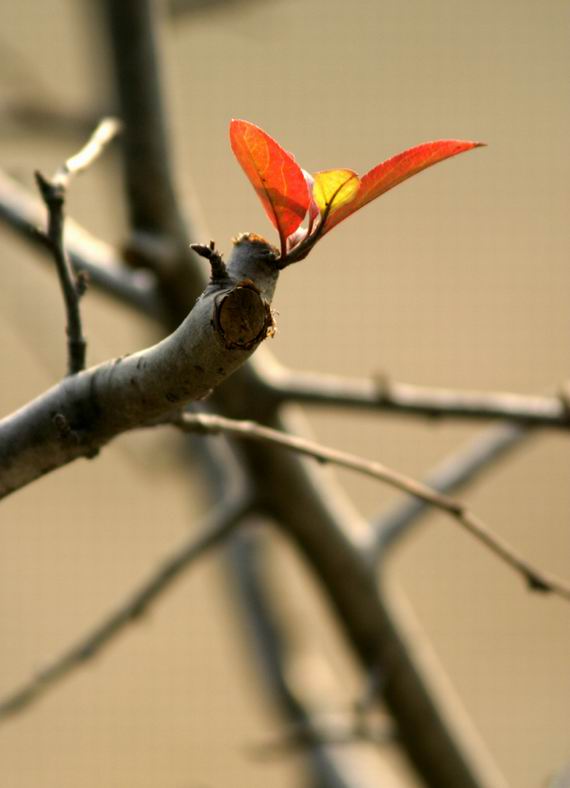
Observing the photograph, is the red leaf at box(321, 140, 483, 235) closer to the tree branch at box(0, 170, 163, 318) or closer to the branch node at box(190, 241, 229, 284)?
the branch node at box(190, 241, 229, 284)

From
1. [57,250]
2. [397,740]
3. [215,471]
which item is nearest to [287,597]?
[215,471]

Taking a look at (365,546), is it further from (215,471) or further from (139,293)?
(215,471)

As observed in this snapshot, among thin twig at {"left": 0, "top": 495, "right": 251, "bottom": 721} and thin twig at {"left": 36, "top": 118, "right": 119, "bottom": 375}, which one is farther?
thin twig at {"left": 0, "top": 495, "right": 251, "bottom": 721}

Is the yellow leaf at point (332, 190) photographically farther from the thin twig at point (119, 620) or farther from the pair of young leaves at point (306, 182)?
the thin twig at point (119, 620)

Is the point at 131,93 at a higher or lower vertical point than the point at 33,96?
Answer: lower

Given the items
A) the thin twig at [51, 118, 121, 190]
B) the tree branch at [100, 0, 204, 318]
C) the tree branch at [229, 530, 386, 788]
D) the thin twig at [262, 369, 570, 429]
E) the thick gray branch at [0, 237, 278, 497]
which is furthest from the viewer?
the tree branch at [229, 530, 386, 788]

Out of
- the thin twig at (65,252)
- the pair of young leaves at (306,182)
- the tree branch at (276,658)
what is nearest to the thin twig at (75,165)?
the thin twig at (65,252)

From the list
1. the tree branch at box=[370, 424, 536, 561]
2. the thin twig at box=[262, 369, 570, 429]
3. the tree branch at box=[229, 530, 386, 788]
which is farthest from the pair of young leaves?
the tree branch at box=[229, 530, 386, 788]
